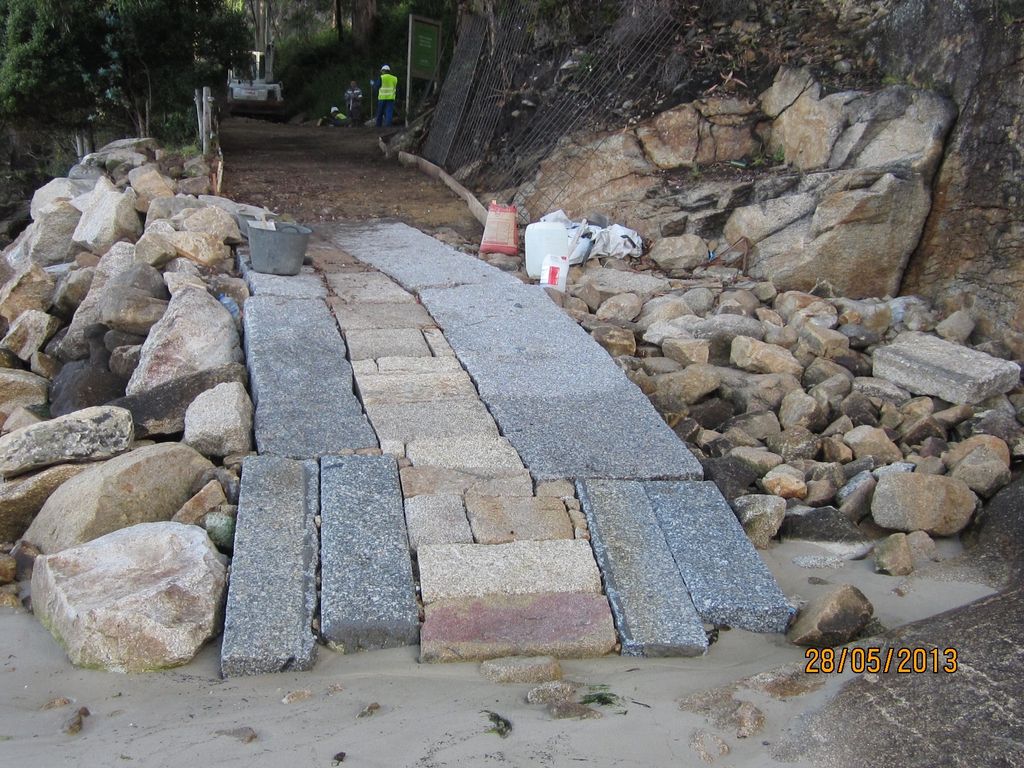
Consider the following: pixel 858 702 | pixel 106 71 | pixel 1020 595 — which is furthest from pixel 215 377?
pixel 106 71

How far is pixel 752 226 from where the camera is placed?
25.6 ft

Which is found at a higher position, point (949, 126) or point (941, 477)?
point (949, 126)

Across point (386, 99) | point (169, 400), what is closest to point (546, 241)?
point (169, 400)

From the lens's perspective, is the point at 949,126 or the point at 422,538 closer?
the point at 422,538

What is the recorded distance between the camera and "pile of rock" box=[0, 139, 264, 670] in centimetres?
334

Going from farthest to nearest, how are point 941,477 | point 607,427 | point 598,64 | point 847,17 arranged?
point 598,64 → point 847,17 → point 607,427 → point 941,477

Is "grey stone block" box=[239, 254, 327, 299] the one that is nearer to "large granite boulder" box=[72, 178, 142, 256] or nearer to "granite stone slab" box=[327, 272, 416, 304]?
"granite stone slab" box=[327, 272, 416, 304]

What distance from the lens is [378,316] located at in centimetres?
618

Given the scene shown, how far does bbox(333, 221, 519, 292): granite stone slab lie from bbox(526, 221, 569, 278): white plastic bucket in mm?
407

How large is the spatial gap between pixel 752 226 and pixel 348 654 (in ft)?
18.6

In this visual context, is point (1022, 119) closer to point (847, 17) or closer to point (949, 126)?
Result: point (949, 126)

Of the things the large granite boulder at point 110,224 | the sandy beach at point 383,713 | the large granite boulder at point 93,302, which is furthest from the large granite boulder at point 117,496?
the large granite boulder at point 110,224
